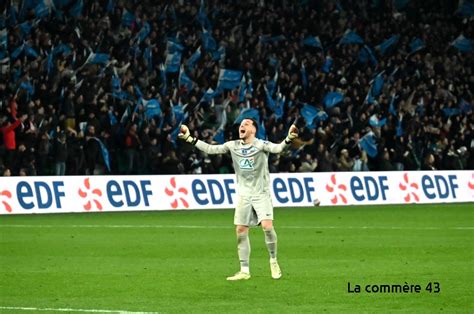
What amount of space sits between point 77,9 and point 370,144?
33.4 ft

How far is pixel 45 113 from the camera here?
30.5 m

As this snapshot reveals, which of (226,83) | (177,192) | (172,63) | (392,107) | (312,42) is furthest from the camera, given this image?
(312,42)

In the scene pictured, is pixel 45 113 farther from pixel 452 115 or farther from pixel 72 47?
pixel 452 115

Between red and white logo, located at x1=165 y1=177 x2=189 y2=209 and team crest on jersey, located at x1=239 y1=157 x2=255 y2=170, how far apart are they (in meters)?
14.7

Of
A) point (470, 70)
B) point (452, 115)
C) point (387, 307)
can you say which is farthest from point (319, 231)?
point (470, 70)

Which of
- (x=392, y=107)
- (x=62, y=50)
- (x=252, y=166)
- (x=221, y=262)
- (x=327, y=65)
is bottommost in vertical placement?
(x=392, y=107)

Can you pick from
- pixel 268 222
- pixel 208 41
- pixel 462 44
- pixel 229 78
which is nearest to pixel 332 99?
pixel 229 78

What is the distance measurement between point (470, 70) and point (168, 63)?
498 inches

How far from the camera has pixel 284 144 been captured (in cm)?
1448

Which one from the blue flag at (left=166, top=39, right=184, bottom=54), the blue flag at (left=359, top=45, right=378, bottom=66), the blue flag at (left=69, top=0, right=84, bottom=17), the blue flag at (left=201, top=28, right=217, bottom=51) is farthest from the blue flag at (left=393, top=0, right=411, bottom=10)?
the blue flag at (left=69, top=0, right=84, bottom=17)

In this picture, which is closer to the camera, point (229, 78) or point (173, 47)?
point (173, 47)

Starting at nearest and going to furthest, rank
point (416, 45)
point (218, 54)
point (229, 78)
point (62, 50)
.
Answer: point (62, 50) < point (229, 78) < point (218, 54) < point (416, 45)

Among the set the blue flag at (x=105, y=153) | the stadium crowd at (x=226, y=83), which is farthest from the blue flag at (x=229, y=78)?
the blue flag at (x=105, y=153)

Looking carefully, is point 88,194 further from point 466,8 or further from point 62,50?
point 466,8
